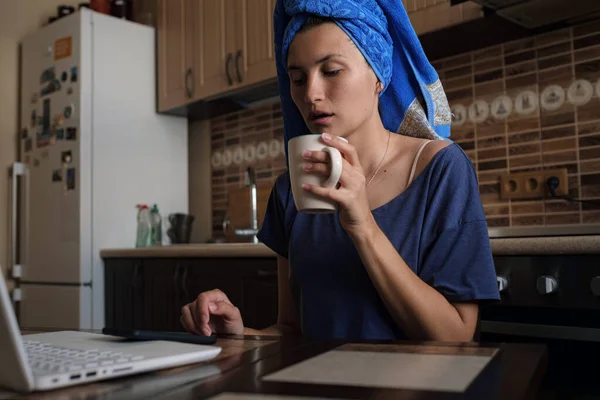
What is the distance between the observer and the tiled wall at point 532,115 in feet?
6.64

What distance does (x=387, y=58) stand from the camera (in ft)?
3.56

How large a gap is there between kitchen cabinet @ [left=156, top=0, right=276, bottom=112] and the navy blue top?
66.8 inches

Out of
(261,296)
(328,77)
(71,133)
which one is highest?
(71,133)

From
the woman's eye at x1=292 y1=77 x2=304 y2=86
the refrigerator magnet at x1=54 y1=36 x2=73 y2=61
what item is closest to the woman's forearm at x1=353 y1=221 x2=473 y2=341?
the woman's eye at x1=292 y1=77 x2=304 y2=86

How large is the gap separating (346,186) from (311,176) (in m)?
0.05

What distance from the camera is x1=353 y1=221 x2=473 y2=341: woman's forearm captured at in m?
0.82

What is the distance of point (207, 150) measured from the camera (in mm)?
3473

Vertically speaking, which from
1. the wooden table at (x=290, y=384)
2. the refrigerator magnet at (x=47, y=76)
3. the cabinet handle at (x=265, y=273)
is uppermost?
the refrigerator magnet at (x=47, y=76)

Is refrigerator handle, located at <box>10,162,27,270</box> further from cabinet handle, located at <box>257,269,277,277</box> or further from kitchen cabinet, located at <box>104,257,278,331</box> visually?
cabinet handle, located at <box>257,269,277,277</box>

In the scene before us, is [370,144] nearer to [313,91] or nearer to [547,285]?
[313,91]

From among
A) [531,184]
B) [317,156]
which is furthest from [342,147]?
[531,184]

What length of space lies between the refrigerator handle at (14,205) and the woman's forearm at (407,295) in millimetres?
3017

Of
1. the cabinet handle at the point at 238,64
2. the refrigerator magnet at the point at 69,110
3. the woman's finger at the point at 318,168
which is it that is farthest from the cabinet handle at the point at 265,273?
the refrigerator magnet at the point at 69,110

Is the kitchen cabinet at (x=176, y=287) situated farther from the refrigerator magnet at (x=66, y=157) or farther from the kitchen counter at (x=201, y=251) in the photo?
the refrigerator magnet at (x=66, y=157)
